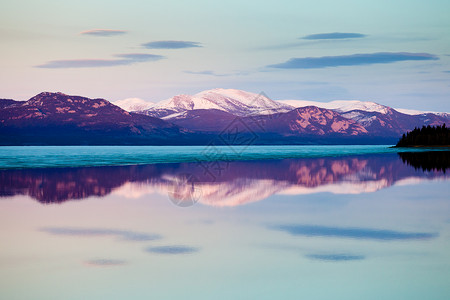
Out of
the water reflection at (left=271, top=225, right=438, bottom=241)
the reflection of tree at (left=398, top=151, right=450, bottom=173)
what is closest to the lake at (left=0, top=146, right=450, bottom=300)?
the water reflection at (left=271, top=225, right=438, bottom=241)

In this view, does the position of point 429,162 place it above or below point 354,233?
below

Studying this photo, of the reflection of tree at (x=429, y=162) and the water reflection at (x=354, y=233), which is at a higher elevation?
the water reflection at (x=354, y=233)

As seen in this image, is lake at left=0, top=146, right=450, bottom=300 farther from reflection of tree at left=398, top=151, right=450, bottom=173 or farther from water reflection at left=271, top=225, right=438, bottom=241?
reflection of tree at left=398, top=151, right=450, bottom=173

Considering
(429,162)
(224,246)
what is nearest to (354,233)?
(224,246)

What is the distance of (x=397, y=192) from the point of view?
121ft

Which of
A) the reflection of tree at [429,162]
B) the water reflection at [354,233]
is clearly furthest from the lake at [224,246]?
the reflection of tree at [429,162]

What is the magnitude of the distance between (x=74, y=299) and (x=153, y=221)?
37.3 ft

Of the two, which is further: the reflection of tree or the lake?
the reflection of tree

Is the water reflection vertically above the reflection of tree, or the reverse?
the water reflection

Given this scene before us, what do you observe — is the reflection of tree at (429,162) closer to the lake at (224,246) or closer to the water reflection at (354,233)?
the lake at (224,246)

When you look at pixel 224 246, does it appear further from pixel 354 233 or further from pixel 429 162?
pixel 429 162

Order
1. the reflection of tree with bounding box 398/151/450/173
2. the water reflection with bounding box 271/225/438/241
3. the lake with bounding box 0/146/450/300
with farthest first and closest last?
the reflection of tree with bounding box 398/151/450/173
the water reflection with bounding box 271/225/438/241
the lake with bounding box 0/146/450/300

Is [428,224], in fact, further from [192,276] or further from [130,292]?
[130,292]

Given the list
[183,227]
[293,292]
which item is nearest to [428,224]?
[183,227]
